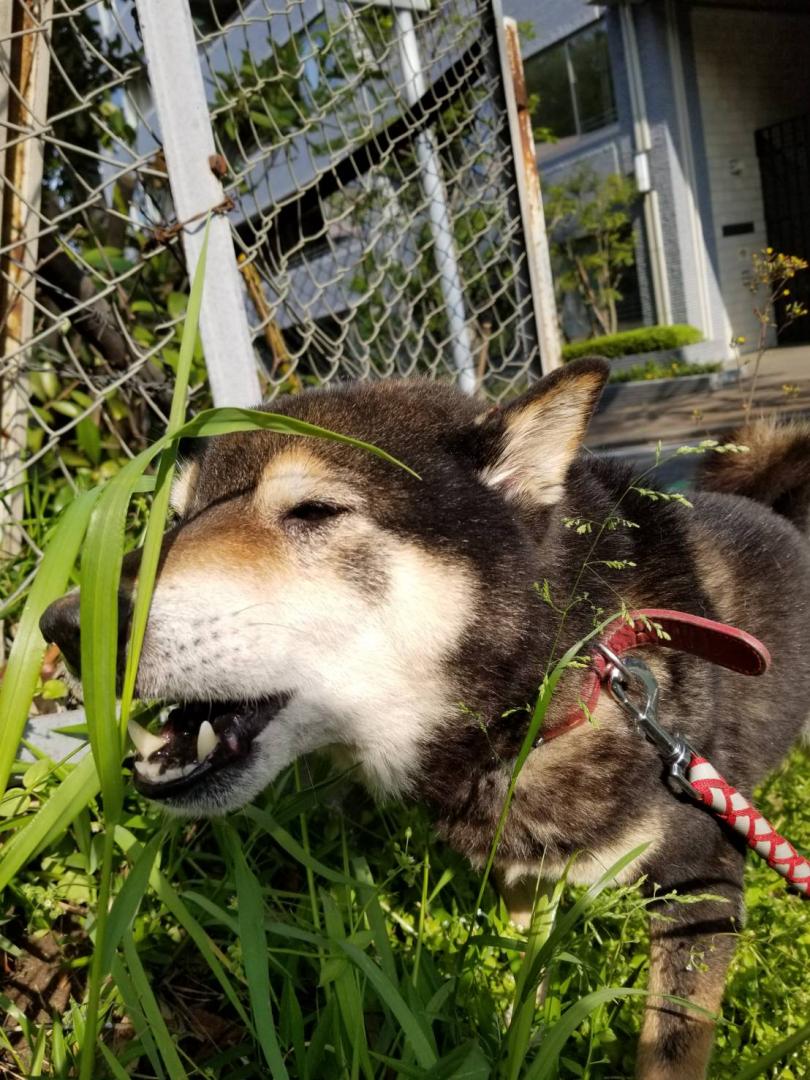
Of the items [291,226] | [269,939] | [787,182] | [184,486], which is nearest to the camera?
[269,939]

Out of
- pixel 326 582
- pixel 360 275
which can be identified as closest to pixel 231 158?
pixel 360 275

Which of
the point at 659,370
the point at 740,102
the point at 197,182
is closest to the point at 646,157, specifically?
the point at 740,102

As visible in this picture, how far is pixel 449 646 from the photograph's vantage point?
147cm

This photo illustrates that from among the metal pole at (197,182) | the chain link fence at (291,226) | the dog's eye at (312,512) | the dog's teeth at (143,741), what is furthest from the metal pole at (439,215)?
the dog's teeth at (143,741)

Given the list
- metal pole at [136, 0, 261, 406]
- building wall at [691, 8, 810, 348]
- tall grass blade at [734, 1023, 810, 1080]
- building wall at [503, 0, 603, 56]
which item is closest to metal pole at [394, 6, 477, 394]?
metal pole at [136, 0, 261, 406]

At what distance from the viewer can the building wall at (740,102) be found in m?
8.02

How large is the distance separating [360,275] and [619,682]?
9.32 ft

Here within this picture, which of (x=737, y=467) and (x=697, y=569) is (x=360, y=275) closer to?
(x=737, y=467)

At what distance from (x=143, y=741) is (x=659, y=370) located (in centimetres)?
724

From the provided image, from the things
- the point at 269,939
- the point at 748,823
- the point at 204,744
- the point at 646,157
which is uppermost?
the point at 646,157

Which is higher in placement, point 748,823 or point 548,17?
point 548,17

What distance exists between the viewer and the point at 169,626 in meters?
1.26

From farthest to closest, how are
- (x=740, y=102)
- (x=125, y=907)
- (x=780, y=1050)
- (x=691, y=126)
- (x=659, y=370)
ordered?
(x=691, y=126), (x=740, y=102), (x=659, y=370), (x=125, y=907), (x=780, y=1050)

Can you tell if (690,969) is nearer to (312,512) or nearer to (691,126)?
(312,512)
